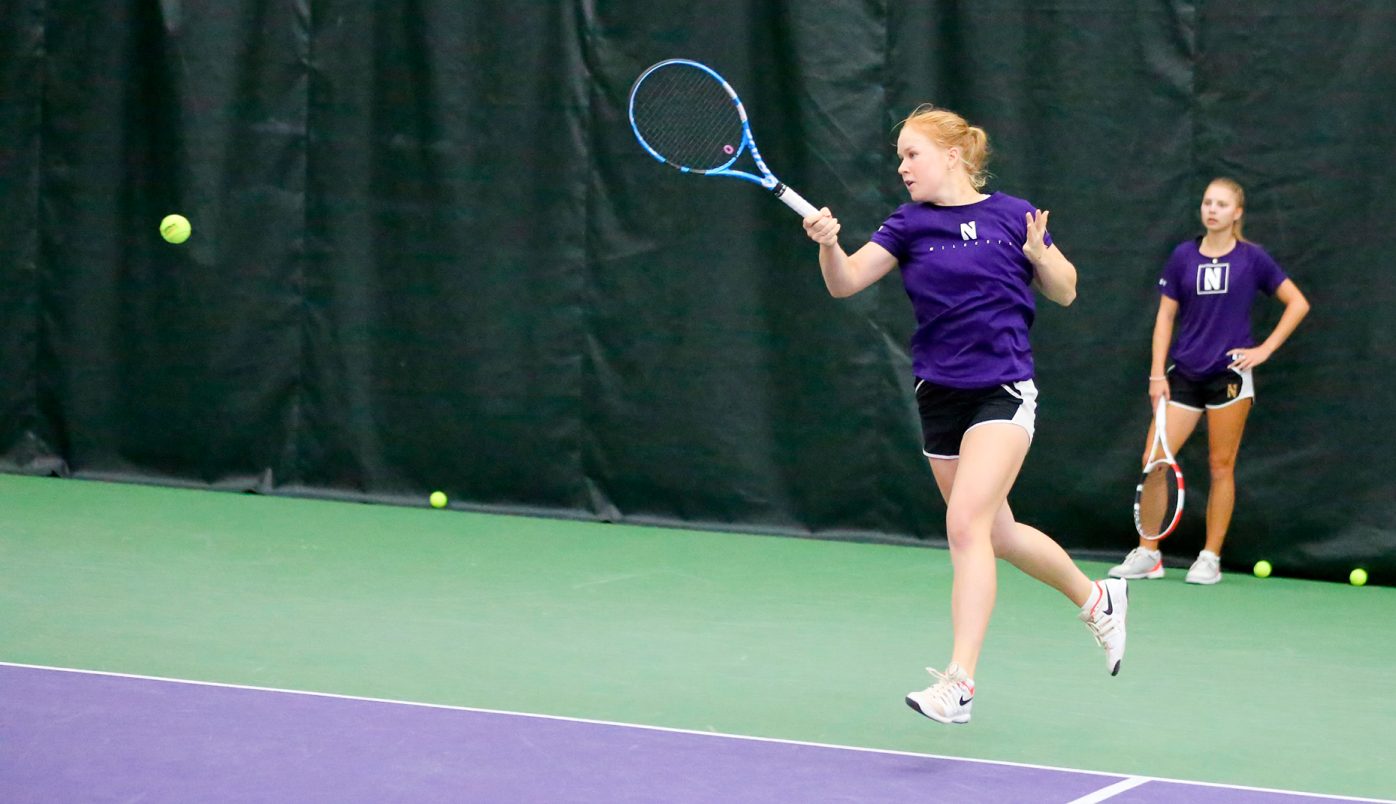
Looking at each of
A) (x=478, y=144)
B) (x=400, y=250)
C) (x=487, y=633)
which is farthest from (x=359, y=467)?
(x=487, y=633)

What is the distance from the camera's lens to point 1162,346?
622 cm

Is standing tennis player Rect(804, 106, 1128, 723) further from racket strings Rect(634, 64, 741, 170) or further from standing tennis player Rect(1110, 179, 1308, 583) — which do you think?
standing tennis player Rect(1110, 179, 1308, 583)

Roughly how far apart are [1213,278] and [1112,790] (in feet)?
10.8

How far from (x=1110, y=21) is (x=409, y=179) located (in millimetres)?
3066

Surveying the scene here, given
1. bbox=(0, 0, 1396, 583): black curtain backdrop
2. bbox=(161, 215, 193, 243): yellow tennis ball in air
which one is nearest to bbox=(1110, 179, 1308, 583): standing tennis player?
bbox=(0, 0, 1396, 583): black curtain backdrop

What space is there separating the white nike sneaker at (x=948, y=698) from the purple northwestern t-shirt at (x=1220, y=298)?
2.99 metres

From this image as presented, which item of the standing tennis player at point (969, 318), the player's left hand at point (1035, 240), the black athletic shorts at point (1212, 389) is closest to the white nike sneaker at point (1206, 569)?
the black athletic shorts at point (1212, 389)

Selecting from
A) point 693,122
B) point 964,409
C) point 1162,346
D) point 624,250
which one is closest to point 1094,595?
point 964,409

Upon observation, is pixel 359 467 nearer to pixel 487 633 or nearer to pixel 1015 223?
pixel 487 633

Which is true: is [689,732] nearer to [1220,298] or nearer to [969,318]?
[969,318]

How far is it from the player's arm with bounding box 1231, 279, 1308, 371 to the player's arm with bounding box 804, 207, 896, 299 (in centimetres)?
263

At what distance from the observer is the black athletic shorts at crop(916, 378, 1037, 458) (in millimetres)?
3736

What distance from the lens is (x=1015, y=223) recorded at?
12.6ft

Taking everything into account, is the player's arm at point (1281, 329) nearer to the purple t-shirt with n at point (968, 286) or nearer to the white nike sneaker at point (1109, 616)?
the white nike sneaker at point (1109, 616)
